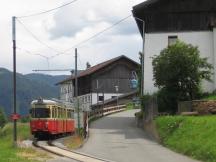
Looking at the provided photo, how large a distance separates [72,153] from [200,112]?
926 centimetres

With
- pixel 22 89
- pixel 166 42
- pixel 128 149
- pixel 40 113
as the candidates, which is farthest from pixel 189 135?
pixel 22 89

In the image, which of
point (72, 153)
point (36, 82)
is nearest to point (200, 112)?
point (72, 153)

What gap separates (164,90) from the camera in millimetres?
43375

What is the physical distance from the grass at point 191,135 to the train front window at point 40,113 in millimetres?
10450

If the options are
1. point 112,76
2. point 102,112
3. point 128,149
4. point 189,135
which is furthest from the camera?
point 112,76

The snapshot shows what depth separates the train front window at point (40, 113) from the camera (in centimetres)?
4434

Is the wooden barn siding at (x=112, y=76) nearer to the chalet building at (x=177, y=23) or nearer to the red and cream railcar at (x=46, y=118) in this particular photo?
the chalet building at (x=177, y=23)

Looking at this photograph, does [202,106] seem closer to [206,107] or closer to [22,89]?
[206,107]

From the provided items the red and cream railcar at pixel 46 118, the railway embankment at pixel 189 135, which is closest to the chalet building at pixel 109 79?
the red and cream railcar at pixel 46 118

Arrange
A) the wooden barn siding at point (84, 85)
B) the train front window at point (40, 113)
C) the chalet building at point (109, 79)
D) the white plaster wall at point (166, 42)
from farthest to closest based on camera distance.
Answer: the wooden barn siding at point (84, 85) → the chalet building at point (109, 79) → the white plaster wall at point (166, 42) → the train front window at point (40, 113)

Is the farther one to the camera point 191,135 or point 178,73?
point 178,73

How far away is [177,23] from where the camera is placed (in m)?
51.6

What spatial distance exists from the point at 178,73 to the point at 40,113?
10.3 meters

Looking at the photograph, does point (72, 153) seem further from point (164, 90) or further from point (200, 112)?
point (164, 90)
